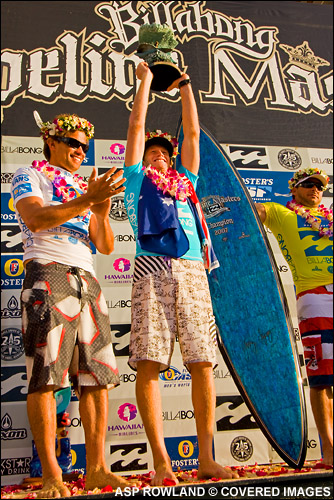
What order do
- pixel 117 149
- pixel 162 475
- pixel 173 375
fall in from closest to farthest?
1. pixel 162 475
2. pixel 173 375
3. pixel 117 149

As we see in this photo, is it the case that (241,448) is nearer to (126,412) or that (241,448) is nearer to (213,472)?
(126,412)

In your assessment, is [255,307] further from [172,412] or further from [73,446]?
[73,446]

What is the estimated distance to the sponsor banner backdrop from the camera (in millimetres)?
3084

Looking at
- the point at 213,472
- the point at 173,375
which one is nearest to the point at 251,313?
the point at 173,375

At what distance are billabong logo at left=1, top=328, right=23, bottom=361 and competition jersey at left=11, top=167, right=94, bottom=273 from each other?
1.03 metres

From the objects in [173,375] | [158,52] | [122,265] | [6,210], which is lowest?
[173,375]

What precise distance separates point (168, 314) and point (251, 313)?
39.1 inches

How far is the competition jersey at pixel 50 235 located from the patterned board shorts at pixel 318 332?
1.41m

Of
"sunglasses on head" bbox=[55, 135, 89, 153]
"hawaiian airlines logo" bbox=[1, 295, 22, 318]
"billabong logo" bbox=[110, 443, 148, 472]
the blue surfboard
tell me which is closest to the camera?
"sunglasses on head" bbox=[55, 135, 89, 153]

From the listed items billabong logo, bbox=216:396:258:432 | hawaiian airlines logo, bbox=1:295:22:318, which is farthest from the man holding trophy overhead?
hawaiian airlines logo, bbox=1:295:22:318

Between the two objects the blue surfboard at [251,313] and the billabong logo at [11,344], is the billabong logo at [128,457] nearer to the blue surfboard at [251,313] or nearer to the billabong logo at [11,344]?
the blue surfboard at [251,313]

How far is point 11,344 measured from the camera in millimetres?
3107

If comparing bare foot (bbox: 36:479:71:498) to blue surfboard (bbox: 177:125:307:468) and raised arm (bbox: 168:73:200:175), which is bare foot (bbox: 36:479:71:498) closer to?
blue surfboard (bbox: 177:125:307:468)

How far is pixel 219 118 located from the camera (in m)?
3.88
